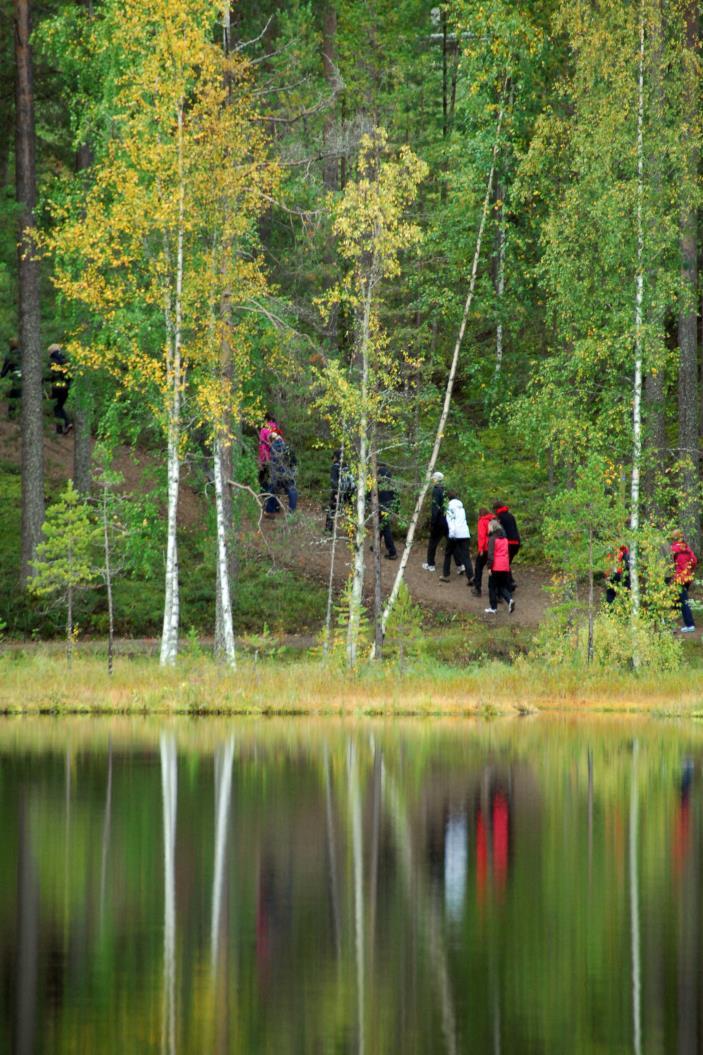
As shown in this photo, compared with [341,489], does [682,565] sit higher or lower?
lower

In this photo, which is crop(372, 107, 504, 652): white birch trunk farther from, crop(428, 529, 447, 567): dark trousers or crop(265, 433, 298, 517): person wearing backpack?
crop(265, 433, 298, 517): person wearing backpack

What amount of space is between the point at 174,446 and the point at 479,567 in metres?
8.32

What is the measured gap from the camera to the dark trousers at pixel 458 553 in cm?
3841

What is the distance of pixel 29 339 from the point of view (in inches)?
1400

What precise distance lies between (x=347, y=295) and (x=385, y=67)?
7.41m

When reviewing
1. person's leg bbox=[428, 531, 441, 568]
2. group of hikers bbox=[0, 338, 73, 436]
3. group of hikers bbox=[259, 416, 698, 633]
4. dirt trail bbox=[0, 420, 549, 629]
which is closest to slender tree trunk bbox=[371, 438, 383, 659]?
group of hikers bbox=[259, 416, 698, 633]

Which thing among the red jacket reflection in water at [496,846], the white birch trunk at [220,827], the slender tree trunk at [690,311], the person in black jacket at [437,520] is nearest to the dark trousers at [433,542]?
the person in black jacket at [437,520]

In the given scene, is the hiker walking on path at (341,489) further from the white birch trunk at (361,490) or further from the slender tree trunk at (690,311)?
the slender tree trunk at (690,311)

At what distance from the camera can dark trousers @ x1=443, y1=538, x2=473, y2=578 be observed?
126ft

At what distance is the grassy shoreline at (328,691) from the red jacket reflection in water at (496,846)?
9.16 metres

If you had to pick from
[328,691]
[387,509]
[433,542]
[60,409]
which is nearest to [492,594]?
[387,509]

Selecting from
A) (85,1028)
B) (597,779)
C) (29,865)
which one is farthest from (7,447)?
(85,1028)

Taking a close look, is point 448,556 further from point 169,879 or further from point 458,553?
point 169,879

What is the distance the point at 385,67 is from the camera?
38094mm
